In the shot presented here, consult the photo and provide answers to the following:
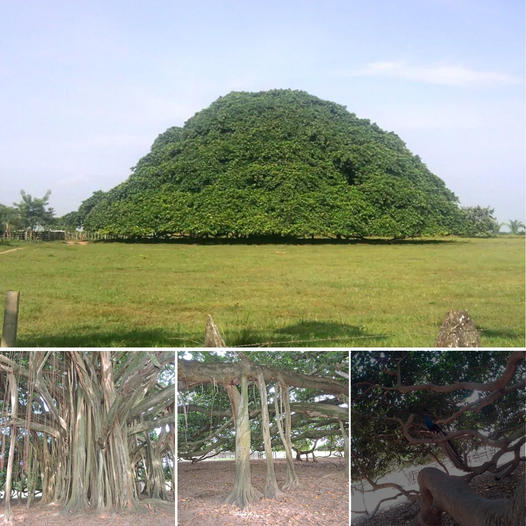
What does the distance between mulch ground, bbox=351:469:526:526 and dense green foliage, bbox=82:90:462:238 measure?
13.3 meters

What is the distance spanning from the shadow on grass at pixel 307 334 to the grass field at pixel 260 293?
2 cm

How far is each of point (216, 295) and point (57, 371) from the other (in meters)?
Result: 7.08

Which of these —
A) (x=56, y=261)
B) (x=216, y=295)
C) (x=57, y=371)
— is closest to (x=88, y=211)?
→ (x=56, y=261)

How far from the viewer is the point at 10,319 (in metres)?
3.22

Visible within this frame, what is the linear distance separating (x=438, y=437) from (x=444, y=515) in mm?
286

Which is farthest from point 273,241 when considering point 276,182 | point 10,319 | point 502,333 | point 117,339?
point 10,319

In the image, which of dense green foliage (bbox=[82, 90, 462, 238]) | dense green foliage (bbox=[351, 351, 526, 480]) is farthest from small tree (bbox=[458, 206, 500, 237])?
dense green foliage (bbox=[351, 351, 526, 480])

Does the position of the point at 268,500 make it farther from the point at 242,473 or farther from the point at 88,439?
the point at 88,439

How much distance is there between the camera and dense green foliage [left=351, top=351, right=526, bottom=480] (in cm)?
279

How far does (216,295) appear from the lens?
32.5 ft

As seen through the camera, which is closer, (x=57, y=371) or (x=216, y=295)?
(x=57, y=371)

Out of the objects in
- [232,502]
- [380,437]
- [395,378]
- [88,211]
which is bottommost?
[232,502]

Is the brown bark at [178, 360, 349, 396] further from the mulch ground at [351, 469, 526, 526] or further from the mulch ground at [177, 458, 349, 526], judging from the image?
the mulch ground at [351, 469, 526, 526]

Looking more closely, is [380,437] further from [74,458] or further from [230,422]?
[74,458]
